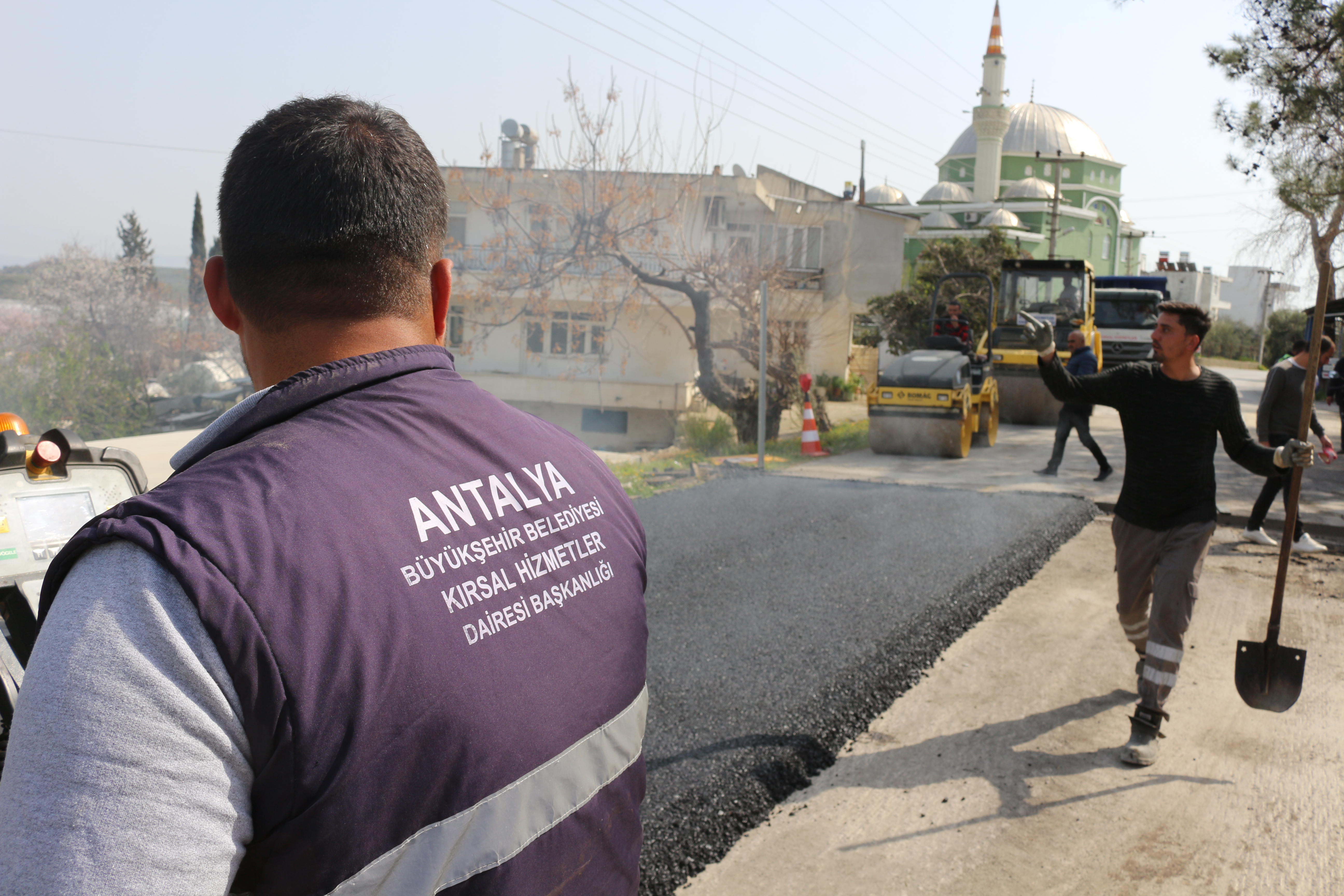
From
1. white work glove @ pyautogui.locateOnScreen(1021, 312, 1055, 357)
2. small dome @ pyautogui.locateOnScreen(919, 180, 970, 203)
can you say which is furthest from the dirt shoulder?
small dome @ pyautogui.locateOnScreen(919, 180, 970, 203)

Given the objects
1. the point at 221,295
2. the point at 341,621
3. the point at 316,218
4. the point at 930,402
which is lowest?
the point at 930,402

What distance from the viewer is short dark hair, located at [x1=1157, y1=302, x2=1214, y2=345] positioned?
182 inches

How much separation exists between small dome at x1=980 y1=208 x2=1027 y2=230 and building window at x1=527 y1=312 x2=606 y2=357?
82.2ft

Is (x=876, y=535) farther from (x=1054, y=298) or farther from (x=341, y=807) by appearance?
(x=1054, y=298)

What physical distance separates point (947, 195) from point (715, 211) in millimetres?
35731

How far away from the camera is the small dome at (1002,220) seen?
1841 inches

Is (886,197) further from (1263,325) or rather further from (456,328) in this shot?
(456,328)

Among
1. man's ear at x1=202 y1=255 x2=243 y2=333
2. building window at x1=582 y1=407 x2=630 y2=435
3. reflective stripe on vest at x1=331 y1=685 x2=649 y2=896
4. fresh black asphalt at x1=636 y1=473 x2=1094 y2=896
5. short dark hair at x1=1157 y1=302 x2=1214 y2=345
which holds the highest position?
short dark hair at x1=1157 y1=302 x2=1214 y2=345

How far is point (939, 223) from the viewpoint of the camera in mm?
48000

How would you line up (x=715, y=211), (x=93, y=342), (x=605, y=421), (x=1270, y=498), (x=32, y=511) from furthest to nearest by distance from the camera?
(x=605, y=421) → (x=715, y=211) → (x=93, y=342) → (x=1270, y=498) → (x=32, y=511)

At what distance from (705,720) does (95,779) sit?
12.4 ft

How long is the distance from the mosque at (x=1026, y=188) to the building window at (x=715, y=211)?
24.5m

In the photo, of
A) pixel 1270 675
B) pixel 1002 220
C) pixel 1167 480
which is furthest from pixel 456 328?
pixel 1002 220

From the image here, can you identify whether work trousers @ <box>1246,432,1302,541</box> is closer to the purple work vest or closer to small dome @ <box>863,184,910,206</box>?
the purple work vest
